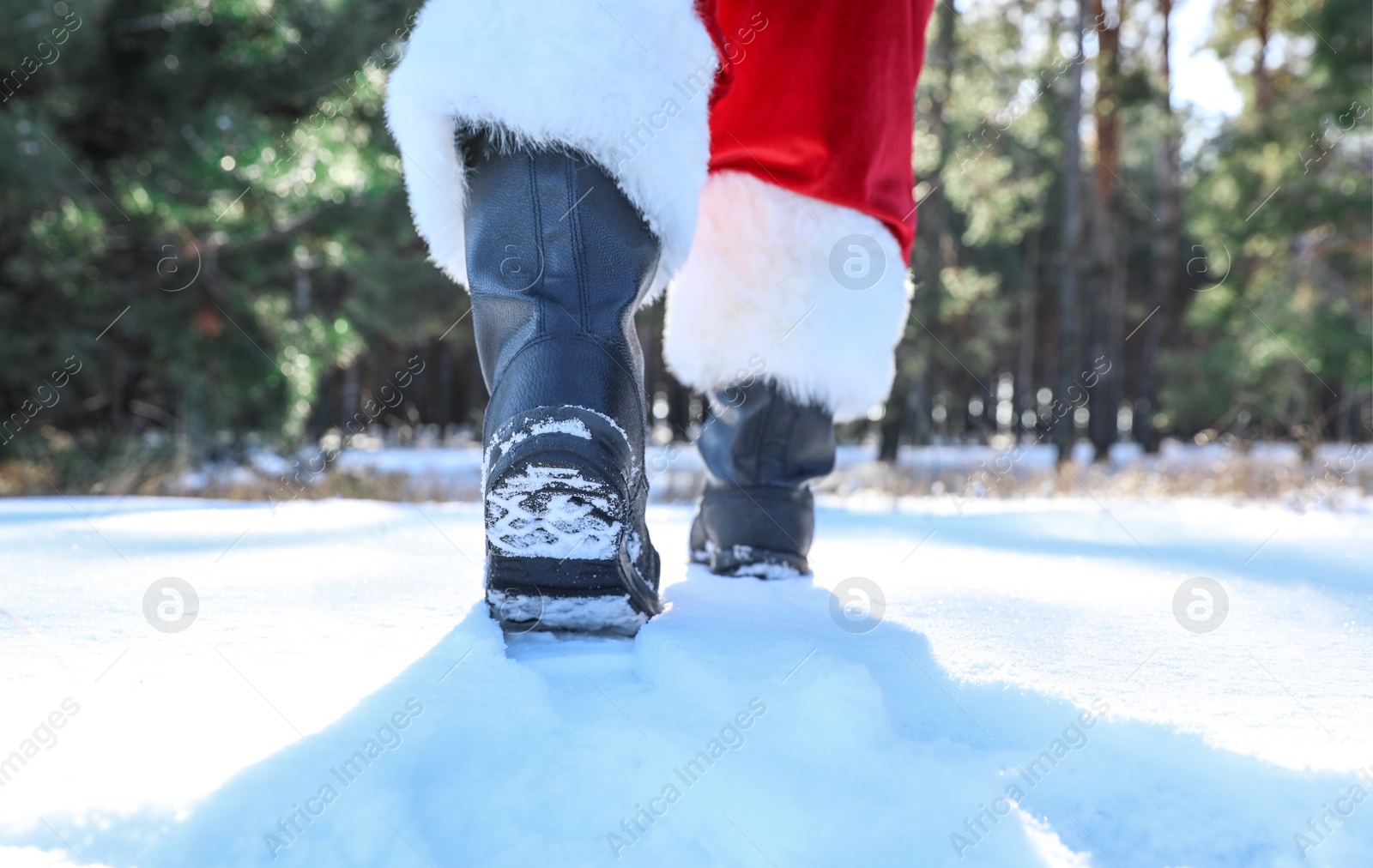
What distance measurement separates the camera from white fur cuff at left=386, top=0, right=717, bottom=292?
0.89 m

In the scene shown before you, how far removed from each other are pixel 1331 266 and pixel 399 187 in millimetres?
8040

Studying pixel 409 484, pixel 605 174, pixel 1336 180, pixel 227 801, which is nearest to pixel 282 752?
pixel 227 801

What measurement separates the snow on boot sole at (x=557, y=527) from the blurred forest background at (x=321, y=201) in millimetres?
3835

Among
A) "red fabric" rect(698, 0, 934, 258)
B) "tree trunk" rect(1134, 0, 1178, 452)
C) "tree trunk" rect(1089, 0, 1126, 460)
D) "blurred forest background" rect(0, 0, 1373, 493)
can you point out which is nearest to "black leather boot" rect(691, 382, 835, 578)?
"red fabric" rect(698, 0, 934, 258)

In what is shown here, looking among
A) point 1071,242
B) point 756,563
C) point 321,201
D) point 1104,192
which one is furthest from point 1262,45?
point 756,563

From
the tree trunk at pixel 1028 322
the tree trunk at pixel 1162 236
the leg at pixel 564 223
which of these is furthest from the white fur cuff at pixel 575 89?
the tree trunk at pixel 1028 322

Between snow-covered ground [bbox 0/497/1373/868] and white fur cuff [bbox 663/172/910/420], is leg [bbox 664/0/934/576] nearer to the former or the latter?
white fur cuff [bbox 663/172/910/420]

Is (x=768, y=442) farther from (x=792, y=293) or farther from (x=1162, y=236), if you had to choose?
(x=1162, y=236)

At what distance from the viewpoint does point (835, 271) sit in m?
1.32

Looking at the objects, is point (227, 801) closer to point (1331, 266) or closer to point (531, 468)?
point (531, 468)

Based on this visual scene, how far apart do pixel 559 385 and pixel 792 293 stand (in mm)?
551

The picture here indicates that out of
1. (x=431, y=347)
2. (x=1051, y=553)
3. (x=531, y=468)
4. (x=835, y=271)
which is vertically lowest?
(x=431, y=347)

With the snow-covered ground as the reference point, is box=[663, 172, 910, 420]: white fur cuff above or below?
above

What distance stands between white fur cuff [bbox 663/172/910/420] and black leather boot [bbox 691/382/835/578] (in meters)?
0.04
